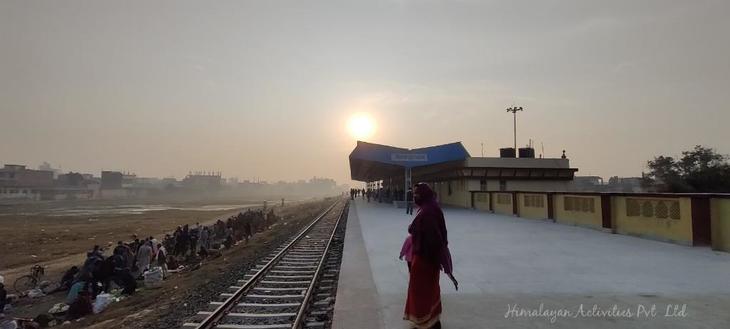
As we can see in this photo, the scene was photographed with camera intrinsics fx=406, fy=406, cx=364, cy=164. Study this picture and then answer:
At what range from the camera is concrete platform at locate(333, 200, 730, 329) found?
503 cm

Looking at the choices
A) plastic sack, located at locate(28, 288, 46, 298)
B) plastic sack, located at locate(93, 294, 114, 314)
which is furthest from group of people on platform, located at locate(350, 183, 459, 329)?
plastic sack, located at locate(28, 288, 46, 298)

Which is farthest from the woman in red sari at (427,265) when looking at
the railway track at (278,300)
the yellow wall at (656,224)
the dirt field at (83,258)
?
the yellow wall at (656,224)

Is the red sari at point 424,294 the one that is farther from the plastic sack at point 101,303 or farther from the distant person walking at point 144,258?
the distant person walking at point 144,258

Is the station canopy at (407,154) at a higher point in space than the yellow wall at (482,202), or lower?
higher

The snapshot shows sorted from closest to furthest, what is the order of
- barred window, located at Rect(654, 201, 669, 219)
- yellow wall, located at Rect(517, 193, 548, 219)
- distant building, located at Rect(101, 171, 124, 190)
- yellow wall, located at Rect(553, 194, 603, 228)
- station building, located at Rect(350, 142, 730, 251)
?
1. station building, located at Rect(350, 142, 730, 251)
2. barred window, located at Rect(654, 201, 669, 219)
3. yellow wall, located at Rect(553, 194, 603, 228)
4. yellow wall, located at Rect(517, 193, 548, 219)
5. distant building, located at Rect(101, 171, 124, 190)

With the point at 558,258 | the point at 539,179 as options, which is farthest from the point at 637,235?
the point at 539,179

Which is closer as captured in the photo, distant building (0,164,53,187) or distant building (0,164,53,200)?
distant building (0,164,53,200)

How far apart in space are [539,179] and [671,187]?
15.8m

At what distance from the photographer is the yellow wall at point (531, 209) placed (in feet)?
61.9

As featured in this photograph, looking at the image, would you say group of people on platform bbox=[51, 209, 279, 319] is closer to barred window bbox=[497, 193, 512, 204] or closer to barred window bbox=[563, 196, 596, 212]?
barred window bbox=[497, 193, 512, 204]

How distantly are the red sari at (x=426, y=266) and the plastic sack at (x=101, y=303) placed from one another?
8.57 metres

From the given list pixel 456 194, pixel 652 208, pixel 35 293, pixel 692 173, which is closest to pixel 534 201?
pixel 652 208

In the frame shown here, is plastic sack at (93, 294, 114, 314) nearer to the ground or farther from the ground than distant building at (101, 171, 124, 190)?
nearer to the ground

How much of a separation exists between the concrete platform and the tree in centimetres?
3340
